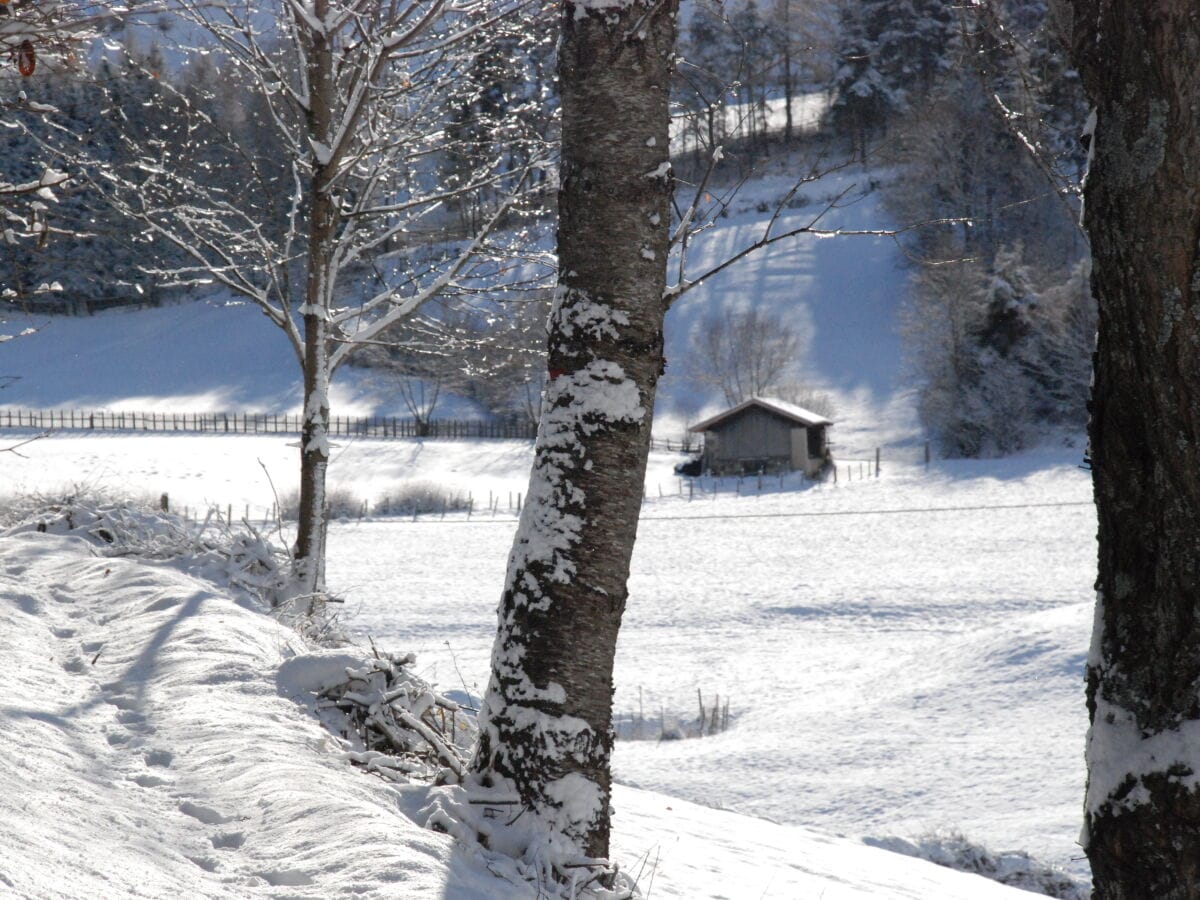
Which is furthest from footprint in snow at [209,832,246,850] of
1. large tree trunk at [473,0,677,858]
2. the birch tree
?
the birch tree

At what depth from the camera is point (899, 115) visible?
151 feet

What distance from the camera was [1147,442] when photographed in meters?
2.48

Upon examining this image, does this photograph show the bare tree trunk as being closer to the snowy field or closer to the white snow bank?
the snowy field

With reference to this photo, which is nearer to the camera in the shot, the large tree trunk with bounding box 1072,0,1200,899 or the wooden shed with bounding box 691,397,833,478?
the large tree trunk with bounding box 1072,0,1200,899

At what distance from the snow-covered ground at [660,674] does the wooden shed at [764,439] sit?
200 centimetres

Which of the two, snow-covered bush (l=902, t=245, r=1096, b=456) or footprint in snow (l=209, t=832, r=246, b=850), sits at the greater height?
snow-covered bush (l=902, t=245, r=1096, b=456)

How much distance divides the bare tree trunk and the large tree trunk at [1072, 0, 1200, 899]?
666 centimetres

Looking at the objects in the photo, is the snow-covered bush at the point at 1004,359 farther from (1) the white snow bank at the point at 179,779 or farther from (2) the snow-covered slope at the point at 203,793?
(1) the white snow bank at the point at 179,779

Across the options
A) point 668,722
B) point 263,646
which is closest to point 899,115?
point 668,722

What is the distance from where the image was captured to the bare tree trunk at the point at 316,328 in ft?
27.6

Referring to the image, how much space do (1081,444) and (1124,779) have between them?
4058 cm

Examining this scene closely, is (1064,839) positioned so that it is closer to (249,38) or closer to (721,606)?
(249,38)

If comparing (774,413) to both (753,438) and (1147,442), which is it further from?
(1147,442)

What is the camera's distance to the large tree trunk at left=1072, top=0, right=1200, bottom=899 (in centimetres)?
241
